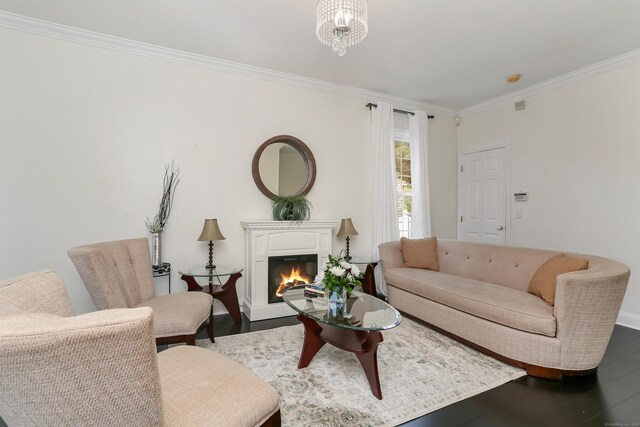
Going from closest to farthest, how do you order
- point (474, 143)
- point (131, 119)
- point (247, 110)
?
point (131, 119)
point (247, 110)
point (474, 143)

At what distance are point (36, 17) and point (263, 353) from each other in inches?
138

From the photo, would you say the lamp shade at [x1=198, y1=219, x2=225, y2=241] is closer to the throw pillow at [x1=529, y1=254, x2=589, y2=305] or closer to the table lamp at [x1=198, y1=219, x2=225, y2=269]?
the table lamp at [x1=198, y1=219, x2=225, y2=269]

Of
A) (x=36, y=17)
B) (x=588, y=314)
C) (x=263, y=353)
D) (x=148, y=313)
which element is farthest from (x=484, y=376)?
(x=36, y=17)

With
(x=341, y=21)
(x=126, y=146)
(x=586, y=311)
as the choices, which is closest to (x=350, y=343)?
(x=586, y=311)

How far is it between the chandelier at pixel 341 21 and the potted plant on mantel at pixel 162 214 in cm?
207

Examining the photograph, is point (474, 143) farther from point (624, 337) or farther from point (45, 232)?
point (45, 232)

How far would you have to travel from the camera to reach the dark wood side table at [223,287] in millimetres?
3102

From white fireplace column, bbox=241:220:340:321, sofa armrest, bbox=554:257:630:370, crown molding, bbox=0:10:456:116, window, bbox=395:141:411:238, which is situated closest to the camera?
sofa armrest, bbox=554:257:630:370

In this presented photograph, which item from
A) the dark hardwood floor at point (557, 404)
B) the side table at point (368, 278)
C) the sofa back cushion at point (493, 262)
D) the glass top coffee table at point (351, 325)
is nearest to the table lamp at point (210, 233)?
the glass top coffee table at point (351, 325)

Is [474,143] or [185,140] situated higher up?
[474,143]

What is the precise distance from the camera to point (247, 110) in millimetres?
3635

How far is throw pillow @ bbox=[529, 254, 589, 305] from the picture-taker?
7.74ft

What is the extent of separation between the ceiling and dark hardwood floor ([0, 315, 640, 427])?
9.36ft

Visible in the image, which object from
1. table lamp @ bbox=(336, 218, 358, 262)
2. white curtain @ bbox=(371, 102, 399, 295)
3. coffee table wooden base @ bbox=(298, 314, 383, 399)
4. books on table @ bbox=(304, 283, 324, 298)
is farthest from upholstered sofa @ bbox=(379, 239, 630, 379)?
books on table @ bbox=(304, 283, 324, 298)
